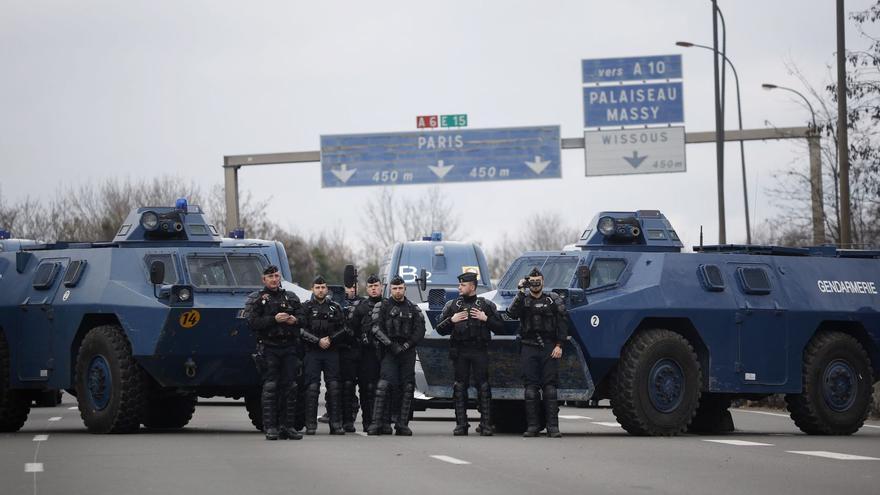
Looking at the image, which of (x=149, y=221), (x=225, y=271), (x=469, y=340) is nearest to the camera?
(x=469, y=340)

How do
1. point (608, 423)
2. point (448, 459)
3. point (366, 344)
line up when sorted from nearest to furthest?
point (448, 459) → point (366, 344) → point (608, 423)

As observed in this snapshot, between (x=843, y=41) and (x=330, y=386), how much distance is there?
1370cm

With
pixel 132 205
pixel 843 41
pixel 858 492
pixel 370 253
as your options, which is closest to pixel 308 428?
pixel 858 492

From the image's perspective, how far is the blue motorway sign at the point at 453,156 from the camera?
142 feet

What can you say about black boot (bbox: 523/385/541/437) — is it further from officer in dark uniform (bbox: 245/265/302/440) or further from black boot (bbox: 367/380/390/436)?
officer in dark uniform (bbox: 245/265/302/440)

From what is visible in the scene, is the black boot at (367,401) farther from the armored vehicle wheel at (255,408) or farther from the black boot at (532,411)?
the black boot at (532,411)

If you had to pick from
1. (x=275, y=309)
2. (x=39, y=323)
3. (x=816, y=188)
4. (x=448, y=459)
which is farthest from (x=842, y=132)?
(x=448, y=459)

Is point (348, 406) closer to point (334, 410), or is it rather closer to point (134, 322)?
point (334, 410)

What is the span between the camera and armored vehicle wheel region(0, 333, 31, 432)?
2277 cm

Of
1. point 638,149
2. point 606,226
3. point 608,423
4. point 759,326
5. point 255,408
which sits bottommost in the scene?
point 608,423

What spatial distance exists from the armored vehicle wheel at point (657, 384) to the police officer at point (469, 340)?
5.11 feet

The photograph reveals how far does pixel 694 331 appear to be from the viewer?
69.8 feet

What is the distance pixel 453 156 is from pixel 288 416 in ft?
76.9

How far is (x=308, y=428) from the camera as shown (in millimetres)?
21594
